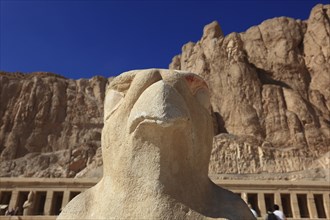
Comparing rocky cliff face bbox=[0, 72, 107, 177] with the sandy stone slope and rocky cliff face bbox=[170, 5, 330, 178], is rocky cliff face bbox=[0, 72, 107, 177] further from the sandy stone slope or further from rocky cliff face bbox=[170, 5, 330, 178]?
rocky cliff face bbox=[170, 5, 330, 178]

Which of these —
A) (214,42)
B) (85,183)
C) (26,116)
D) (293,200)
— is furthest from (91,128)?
(293,200)

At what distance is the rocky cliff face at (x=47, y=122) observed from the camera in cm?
3481

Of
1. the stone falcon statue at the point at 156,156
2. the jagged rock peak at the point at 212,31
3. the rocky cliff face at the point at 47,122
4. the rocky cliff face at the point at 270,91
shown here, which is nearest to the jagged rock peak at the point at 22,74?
the rocky cliff face at the point at 47,122

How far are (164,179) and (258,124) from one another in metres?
31.6

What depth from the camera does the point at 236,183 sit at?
13578mm

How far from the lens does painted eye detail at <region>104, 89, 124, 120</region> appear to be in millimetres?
2865

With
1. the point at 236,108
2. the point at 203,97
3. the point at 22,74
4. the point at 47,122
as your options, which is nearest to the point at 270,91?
the point at 236,108

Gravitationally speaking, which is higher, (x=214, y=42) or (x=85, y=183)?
(x=214, y=42)

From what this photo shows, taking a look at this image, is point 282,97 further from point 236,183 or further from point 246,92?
point 236,183

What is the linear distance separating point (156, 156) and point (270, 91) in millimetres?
34636

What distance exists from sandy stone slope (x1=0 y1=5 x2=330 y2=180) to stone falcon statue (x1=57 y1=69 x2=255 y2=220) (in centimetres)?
2238

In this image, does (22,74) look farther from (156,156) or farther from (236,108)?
(156,156)

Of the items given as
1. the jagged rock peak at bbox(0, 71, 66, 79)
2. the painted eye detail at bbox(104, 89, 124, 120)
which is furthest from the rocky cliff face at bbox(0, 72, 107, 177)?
the painted eye detail at bbox(104, 89, 124, 120)

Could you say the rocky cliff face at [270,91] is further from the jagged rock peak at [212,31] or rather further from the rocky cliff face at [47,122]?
the rocky cliff face at [47,122]
